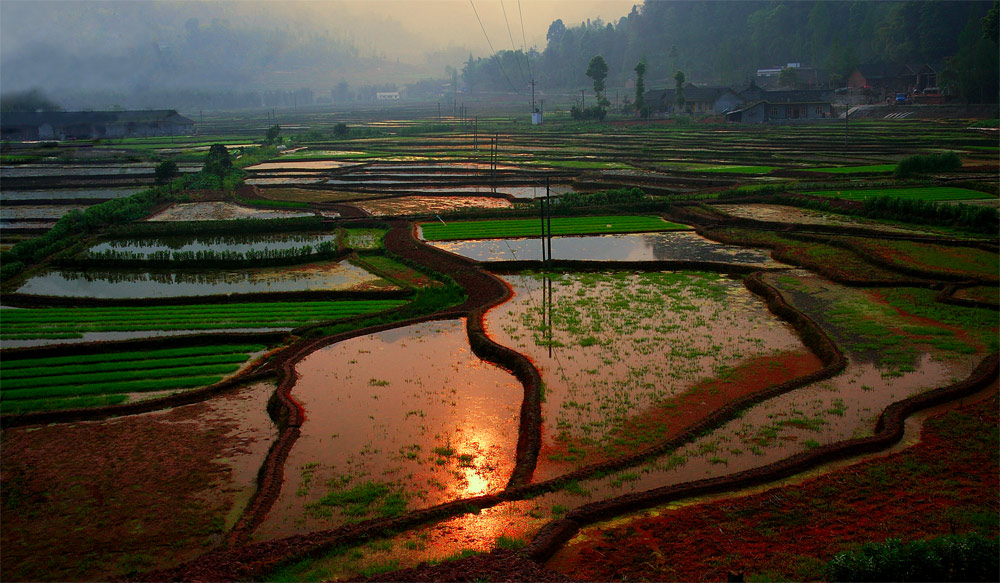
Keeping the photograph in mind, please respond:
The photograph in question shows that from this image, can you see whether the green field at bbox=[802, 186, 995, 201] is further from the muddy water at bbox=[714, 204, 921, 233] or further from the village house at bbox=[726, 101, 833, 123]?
the village house at bbox=[726, 101, 833, 123]

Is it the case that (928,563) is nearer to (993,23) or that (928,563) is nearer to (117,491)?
(117,491)

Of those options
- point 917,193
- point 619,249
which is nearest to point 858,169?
point 917,193

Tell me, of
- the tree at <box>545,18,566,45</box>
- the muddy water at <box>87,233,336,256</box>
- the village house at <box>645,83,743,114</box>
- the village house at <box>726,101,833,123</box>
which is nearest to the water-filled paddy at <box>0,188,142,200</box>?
the muddy water at <box>87,233,336,256</box>

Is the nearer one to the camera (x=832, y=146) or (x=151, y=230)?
(x=151, y=230)

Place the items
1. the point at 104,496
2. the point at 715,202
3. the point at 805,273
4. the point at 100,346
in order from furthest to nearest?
the point at 715,202
the point at 805,273
the point at 100,346
the point at 104,496

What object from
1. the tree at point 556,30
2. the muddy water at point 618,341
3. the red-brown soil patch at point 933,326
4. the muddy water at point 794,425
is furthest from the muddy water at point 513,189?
the tree at point 556,30

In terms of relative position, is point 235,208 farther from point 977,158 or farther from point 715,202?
point 977,158

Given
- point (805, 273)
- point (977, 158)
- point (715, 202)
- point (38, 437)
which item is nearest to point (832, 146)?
point (977, 158)
